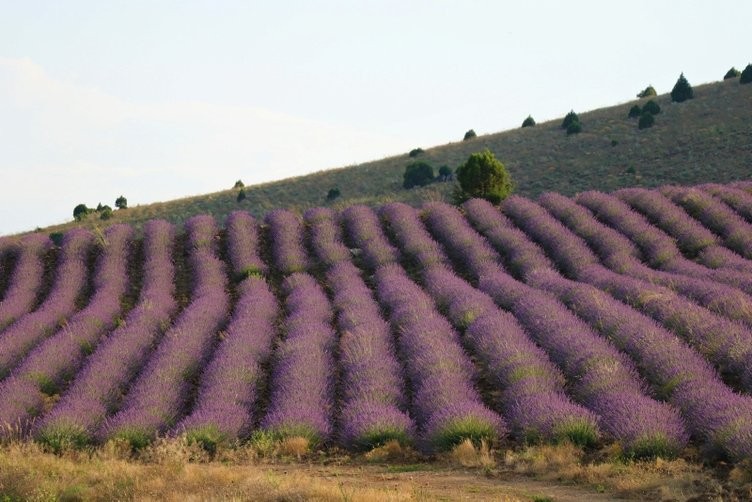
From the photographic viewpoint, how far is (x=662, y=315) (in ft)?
38.2

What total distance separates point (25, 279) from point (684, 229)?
15.1 metres

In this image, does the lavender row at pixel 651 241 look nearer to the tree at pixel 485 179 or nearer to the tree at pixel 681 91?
the tree at pixel 485 179

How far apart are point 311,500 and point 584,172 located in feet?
133

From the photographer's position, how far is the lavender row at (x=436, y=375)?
27.0 ft

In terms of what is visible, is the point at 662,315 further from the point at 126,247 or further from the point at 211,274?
the point at 126,247

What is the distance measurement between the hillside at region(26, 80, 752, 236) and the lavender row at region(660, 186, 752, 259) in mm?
18344

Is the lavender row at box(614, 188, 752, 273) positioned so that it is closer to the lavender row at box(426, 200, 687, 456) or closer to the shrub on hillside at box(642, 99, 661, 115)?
the lavender row at box(426, 200, 687, 456)

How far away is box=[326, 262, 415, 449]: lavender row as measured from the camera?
865 cm

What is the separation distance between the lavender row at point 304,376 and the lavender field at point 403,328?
0.04m

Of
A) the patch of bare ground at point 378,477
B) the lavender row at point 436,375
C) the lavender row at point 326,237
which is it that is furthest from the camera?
the lavender row at point 326,237

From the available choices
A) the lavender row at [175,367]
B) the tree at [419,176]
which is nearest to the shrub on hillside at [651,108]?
the tree at [419,176]

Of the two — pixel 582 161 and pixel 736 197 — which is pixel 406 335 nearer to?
pixel 736 197

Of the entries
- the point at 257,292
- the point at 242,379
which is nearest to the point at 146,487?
the point at 242,379

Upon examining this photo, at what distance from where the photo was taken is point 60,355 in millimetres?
12430
